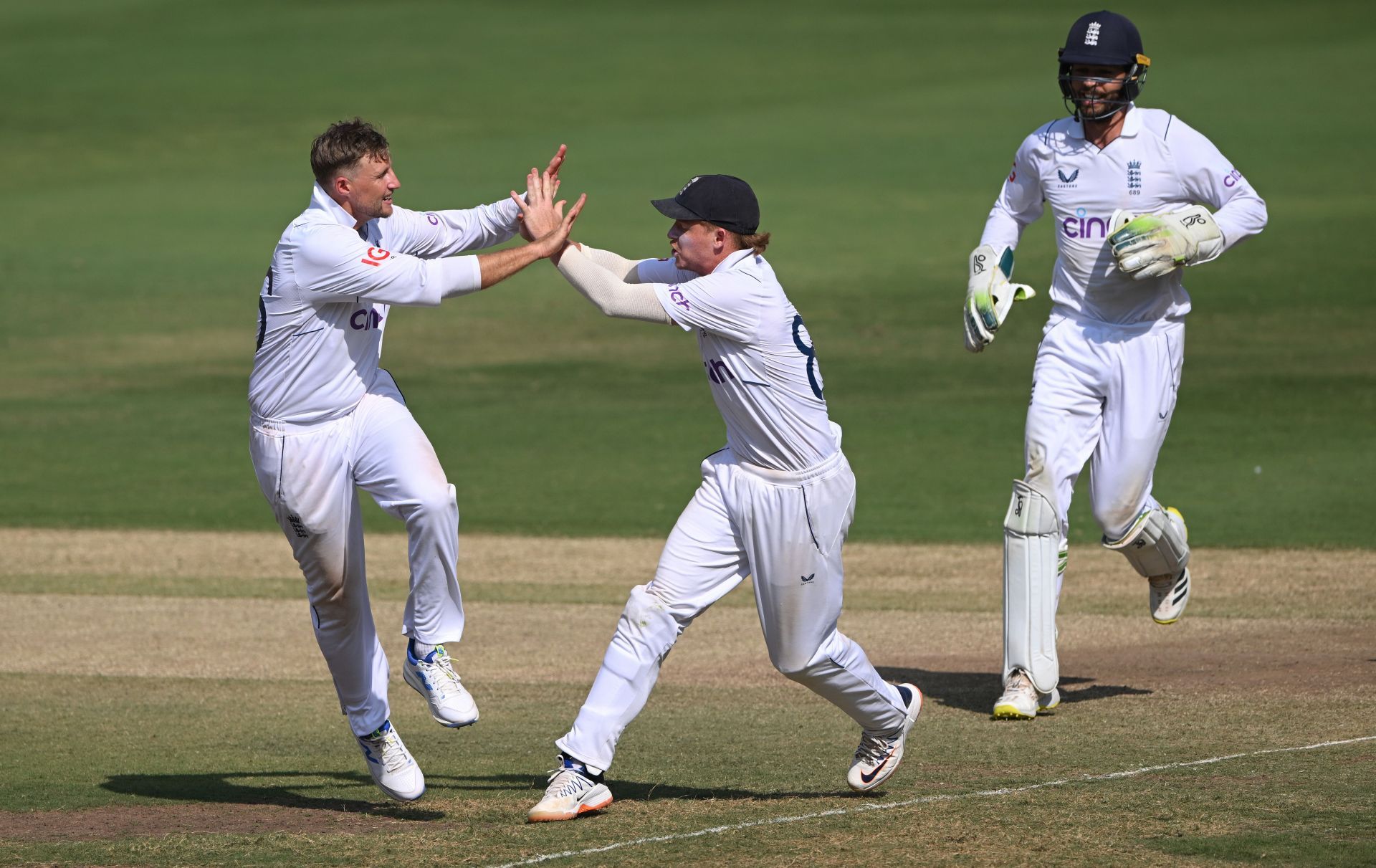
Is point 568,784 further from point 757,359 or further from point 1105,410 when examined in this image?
point 1105,410

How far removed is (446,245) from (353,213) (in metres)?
0.73

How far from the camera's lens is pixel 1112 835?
6500 millimetres

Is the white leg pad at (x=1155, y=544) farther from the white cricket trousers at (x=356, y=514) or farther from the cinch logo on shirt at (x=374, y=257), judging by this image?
the cinch logo on shirt at (x=374, y=257)

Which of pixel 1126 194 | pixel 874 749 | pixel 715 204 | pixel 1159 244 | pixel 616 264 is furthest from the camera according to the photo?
pixel 1126 194

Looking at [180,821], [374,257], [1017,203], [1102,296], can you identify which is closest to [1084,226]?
[1102,296]

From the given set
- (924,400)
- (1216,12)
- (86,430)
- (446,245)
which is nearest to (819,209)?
(924,400)

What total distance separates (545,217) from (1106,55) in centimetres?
Answer: 336

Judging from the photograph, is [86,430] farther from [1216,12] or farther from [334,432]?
[1216,12]

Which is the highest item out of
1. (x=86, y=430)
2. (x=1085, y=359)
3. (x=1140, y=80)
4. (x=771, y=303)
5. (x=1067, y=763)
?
(x=1140, y=80)

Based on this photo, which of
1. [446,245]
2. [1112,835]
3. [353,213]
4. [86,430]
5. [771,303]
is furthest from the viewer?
[86,430]

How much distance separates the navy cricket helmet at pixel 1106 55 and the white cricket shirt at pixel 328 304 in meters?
3.60

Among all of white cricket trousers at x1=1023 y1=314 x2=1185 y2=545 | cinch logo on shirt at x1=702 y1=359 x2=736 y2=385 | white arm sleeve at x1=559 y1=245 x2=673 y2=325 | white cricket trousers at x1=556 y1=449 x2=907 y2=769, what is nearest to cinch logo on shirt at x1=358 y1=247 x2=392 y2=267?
white arm sleeve at x1=559 y1=245 x2=673 y2=325

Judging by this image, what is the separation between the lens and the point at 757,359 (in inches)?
282

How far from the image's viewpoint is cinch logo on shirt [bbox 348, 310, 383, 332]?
7.59 meters
